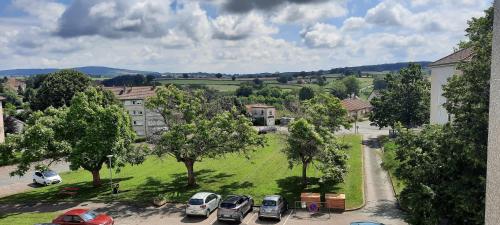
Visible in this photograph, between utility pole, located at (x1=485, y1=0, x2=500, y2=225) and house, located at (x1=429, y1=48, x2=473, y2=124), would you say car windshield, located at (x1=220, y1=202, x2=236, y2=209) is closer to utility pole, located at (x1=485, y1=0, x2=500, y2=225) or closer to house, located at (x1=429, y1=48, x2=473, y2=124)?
utility pole, located at (x1=485, y1=0, x2=500, y2=225)

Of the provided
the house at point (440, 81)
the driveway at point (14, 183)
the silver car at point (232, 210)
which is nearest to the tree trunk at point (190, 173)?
the silver car at point (232, 210)

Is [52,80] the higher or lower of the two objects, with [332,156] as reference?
higher

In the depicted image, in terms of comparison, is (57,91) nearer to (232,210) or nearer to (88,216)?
(88,216)

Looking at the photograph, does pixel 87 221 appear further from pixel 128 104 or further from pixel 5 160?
pixel 128 104

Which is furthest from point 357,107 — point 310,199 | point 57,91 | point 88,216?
point 88,216

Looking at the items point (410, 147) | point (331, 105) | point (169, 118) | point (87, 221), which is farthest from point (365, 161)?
point (87, 221)

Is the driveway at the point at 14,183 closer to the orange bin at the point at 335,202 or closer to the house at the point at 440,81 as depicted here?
the orange bin at the point at 335,202
